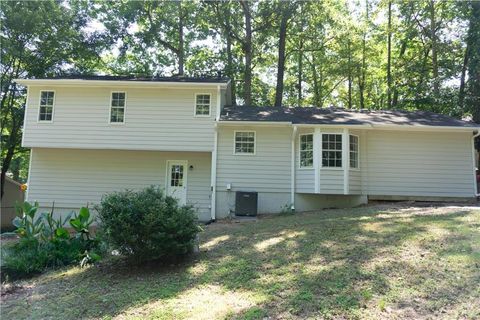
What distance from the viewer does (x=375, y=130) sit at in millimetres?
13773

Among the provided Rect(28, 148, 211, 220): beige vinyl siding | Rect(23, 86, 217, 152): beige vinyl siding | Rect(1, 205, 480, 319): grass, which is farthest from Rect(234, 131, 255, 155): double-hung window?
Rect(1, 205, 480, 319): grass

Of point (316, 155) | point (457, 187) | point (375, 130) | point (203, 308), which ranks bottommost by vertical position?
point (203, 308)

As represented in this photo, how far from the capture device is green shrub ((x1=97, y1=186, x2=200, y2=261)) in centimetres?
611

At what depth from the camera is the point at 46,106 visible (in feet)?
47.1

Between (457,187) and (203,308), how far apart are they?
1229 centimetres

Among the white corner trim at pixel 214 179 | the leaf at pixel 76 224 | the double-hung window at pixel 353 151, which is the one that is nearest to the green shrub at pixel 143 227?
the leaf at pixel 76 224

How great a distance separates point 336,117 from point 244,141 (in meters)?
3.83

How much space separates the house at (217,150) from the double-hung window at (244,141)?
1.5 inches

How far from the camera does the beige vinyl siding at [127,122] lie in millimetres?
13953

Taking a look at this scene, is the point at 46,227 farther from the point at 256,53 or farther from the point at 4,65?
the point at 256,53

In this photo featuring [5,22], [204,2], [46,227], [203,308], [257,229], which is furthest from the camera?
[204,2]

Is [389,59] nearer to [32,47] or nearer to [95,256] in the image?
[32,47]

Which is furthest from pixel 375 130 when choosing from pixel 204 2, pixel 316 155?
pixel 204 2

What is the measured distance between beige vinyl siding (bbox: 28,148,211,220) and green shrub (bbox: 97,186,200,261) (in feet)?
26.3
